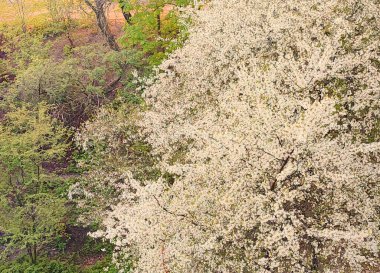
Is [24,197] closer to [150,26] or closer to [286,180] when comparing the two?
[286,180]

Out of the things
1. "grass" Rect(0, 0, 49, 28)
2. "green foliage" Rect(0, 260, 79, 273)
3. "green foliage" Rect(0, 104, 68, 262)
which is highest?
"grass" Rect(0, 0, 49, 28)

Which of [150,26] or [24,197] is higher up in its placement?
[150,26]

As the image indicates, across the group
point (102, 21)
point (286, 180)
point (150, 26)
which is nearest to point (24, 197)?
point (286, 180)

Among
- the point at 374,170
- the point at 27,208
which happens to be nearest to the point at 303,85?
the point at 374,170

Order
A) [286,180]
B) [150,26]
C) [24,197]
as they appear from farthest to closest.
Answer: [150,26], [24,197], [286,180]

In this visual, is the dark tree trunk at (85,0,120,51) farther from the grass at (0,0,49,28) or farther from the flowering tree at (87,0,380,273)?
the flowering tree at (87,0,380,273)

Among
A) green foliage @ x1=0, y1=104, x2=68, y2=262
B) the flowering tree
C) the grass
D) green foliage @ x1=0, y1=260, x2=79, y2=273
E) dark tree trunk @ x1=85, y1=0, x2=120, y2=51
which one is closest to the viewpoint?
the flowering tree

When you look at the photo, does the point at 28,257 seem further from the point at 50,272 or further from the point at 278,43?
the point at 278,43

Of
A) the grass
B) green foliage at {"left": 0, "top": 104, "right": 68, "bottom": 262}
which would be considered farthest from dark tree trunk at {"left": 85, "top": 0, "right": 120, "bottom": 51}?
green foliage at {"left": 0, "top": 104, "right": 68, "bottom": 262}

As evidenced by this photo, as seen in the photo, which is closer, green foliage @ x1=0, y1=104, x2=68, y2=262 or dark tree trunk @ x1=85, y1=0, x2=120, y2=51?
green foliage @ x1=0, y1=104, x2=68, y2=262

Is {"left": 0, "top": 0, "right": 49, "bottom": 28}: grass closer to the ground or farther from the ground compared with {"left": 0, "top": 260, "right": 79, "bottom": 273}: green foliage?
farther from the ground

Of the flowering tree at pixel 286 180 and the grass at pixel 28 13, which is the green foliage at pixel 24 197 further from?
the grass at pixel 28 13
